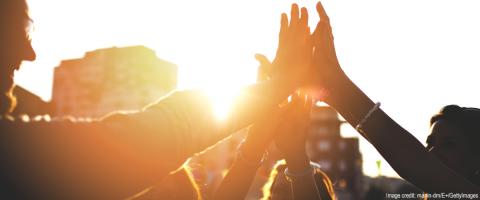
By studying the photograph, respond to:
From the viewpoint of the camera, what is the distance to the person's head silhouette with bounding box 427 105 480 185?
12.1 feet

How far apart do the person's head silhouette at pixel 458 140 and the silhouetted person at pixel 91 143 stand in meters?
3.07

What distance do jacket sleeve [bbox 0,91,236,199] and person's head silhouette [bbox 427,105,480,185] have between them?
10.7 feet

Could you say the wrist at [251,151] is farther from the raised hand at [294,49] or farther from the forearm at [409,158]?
the forearm at [409,158]

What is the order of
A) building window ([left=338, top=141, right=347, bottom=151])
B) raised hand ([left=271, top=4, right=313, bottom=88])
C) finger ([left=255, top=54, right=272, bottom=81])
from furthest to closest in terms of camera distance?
building window ([left=338, top=141, right=347, bottom=151]) < finger ([left=255, top=54, right=272, bottom=81]) < raised hand ([left=271, top=4, right=313, bottom=88])

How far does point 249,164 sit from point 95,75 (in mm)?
92784

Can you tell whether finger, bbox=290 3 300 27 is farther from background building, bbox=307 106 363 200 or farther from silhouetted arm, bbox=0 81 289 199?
background building, bbox=307 106 363 200

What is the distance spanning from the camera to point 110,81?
87625mm

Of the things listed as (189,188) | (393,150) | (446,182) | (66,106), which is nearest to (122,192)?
(393,150)

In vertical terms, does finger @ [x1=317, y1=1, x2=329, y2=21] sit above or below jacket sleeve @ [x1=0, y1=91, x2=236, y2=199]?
above

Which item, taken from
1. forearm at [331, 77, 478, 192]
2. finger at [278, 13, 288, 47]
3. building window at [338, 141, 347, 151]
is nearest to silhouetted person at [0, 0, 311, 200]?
forearm at [331, 77, 478, 192]

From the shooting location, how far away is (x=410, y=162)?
1.97 meters

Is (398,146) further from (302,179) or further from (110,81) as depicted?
(110,81)

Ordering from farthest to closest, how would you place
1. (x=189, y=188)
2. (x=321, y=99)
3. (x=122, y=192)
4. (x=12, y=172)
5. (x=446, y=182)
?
1. (x=189, y=188)
2. (x=321, y=99)
3. (x=446, y=182)
4. (x=122, y=192)
5. (x=12, y=172)

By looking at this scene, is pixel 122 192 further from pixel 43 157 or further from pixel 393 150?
pixel 393 150
